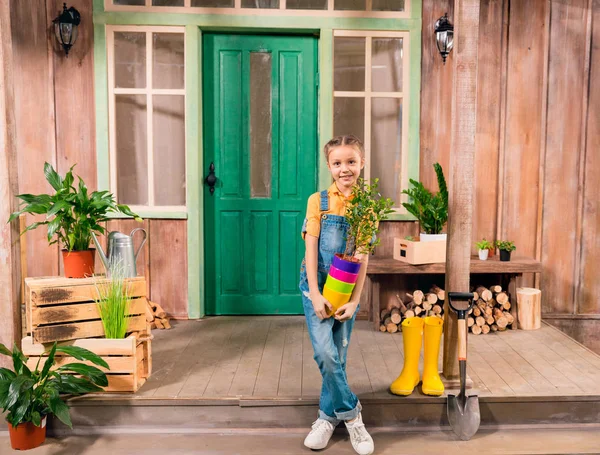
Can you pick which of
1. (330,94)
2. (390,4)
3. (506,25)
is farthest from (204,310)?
(506,25)

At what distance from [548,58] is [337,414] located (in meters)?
3.58

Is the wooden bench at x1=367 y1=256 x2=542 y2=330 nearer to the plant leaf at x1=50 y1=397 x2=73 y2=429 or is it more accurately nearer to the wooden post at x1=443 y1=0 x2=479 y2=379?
the wooden post at x1=443 y1=0 x2=479 y2=379

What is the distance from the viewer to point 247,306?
16.1 ft

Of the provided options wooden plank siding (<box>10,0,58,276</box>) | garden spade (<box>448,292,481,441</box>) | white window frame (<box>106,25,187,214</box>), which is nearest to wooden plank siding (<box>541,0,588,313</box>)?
garden spade (<box>448,292,481,441</box>)

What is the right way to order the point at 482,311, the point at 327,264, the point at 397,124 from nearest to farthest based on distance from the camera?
1. the point at 327,264
2. the point at 482,311
3. the point at 397,124

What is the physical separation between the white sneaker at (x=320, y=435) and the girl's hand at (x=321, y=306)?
2.09 ft

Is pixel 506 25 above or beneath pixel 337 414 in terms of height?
above

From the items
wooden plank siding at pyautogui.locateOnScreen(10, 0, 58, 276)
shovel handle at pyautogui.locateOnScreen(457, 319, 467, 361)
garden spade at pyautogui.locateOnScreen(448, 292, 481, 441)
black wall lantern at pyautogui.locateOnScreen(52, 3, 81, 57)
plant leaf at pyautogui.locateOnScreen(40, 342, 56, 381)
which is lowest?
garden spade at pyautogui.locateOnScreen(448, 292, 481, 441)

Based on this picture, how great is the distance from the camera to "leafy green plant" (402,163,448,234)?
14.5 ft

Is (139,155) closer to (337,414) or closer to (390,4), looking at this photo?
(390,4)

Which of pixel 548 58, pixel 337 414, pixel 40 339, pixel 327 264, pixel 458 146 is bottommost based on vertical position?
pixel 337 414

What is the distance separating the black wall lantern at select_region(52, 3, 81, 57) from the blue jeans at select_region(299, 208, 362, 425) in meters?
2.98

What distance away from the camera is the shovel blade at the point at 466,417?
3.04 meters

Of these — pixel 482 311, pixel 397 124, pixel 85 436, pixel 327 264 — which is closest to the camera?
pixel 327 264
